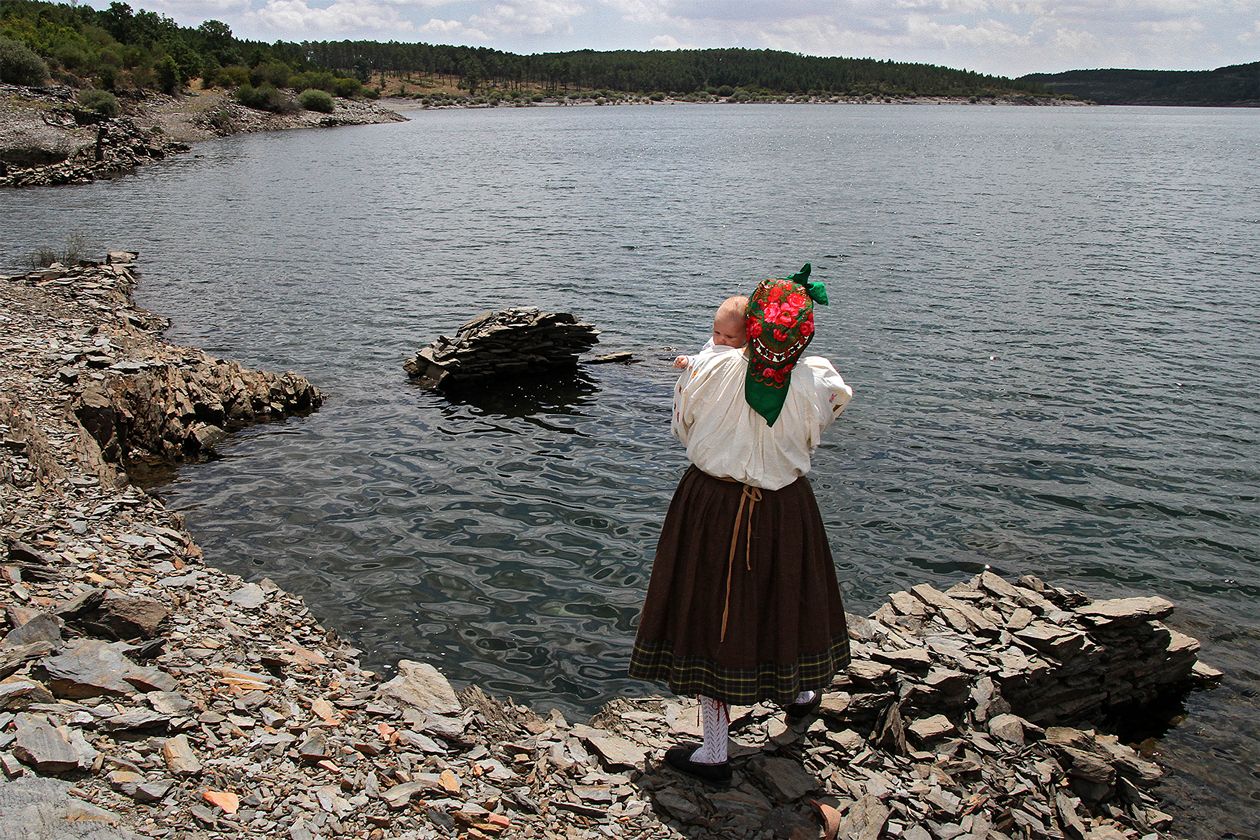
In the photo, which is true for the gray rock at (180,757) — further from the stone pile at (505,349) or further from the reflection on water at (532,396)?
the stone pile at (505,349)

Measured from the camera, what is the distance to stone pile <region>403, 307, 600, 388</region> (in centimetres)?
1950

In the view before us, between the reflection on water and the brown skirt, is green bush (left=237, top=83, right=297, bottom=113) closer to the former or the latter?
the reflection on water

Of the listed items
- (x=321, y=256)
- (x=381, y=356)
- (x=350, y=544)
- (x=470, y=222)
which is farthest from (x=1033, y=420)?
(x=470, y=222)

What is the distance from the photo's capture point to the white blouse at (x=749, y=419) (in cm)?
610

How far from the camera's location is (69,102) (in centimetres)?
7200

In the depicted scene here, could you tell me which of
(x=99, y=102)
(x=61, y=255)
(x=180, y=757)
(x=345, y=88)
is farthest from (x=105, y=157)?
(x=345, y=88)

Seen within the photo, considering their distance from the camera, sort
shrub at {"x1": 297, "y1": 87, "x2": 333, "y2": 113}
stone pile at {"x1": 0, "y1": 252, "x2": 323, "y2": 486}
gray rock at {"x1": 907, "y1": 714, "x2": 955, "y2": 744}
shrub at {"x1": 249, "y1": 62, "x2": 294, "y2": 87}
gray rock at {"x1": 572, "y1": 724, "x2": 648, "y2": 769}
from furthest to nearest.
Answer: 1. shrub at {"x1": 249, "y1": 62, "x2": 294, "y2": 87}
2. shrub at {"x1": 297, "y1": 87, "x2": 333, "y2": 113}
3. stone pile at {"x1": 0, "y1": 252, "x2": 323, "y2": 486}
4. gray rock at {"x1": 907, "y1": 714, "x2": 955, "y2": 744}
5. gray rock at {"x1": 572, "y1": 724, "x2": 648, "y2": 769}

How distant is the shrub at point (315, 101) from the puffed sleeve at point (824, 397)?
13678cm

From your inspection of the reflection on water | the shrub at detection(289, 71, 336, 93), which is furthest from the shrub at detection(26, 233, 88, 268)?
the shrub at detection(289, 71, 336, 93)

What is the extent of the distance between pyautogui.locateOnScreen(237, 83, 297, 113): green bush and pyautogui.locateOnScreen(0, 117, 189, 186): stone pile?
44.5 metres

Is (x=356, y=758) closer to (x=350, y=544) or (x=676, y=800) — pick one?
(x=676, y=800)

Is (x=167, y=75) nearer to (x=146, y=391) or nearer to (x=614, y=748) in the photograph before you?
(x=146, y=391)

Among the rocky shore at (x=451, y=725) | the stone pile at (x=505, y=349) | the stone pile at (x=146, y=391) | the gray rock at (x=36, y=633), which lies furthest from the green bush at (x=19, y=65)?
the gray rock at (x=36, y=633)

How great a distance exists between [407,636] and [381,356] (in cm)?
1278
